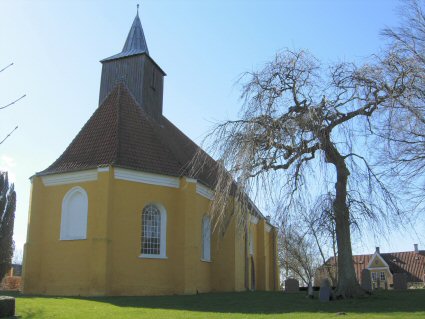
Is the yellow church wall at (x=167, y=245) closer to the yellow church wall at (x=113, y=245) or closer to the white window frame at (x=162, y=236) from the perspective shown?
the yellow church wall at (x=113, y=245)

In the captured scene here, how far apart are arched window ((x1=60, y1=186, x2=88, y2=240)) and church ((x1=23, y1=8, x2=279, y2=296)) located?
0.05 meters

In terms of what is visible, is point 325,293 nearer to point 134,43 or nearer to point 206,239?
point 206,239

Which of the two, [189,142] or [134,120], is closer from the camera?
[134,120]

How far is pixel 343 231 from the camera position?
16562mm

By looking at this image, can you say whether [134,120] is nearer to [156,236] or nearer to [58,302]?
[156,236]

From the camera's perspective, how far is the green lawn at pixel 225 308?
1296 cm

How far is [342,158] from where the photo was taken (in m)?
16.1

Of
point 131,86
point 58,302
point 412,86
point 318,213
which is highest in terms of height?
point 131,86

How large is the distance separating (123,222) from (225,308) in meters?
8.44

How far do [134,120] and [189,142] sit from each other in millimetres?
8112

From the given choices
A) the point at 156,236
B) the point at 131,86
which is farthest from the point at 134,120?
the point at 156,236

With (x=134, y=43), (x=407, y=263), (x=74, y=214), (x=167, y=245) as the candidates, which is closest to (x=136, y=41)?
(x=134, y=43)

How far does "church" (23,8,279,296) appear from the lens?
71.4 feet

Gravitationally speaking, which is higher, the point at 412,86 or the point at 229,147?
the point at 412,86
